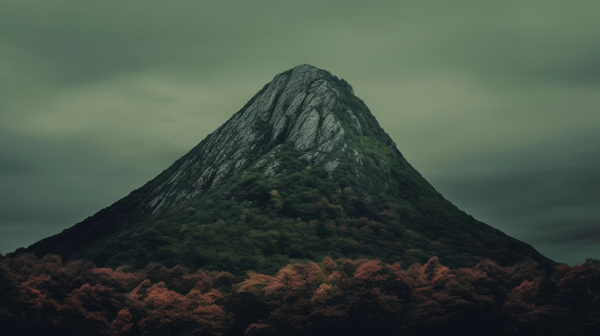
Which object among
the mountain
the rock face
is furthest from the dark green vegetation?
the rock face

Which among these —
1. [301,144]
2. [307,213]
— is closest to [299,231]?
[307,213]

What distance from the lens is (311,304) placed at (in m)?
93.6

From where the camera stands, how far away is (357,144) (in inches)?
7367

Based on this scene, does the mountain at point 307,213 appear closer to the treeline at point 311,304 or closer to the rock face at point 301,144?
the rock face at point 301,144

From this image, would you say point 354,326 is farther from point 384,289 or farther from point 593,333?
point 593,333

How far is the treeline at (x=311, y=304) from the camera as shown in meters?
86.9

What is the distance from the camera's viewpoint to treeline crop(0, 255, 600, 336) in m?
86.9

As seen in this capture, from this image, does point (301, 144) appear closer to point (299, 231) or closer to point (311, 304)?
point (299, 231)

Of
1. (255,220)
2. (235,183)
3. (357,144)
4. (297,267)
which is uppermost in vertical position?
(357,144)

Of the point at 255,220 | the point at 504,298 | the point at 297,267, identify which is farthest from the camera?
the point at 255,220

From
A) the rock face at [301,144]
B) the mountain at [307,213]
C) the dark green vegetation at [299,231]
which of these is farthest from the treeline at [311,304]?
the rock face at [301,144]

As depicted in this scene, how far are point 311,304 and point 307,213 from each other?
6507 cm

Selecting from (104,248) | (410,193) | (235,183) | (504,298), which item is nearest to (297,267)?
(504,298)

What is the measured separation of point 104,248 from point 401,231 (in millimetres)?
69340
